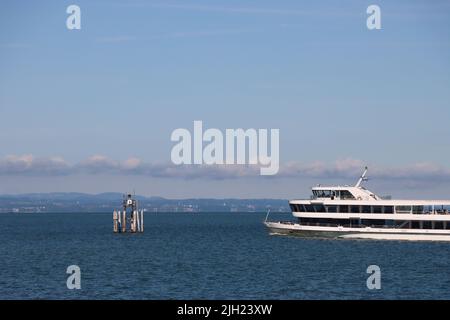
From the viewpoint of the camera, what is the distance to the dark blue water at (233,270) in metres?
53.4

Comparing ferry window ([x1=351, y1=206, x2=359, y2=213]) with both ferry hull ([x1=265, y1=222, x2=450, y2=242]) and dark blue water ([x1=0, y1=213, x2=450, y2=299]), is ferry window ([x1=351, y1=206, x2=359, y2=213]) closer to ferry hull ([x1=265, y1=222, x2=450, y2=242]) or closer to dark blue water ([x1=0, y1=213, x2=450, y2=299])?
ferry hull ([x1=265, y1=222, x2=450, y2=242])

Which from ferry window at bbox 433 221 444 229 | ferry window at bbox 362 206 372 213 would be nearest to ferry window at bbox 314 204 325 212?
ferry window at bbox 362 206 372 213

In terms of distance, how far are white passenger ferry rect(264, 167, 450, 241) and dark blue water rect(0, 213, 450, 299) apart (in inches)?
50.2

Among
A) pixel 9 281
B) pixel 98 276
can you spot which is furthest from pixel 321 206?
pixel 9 281

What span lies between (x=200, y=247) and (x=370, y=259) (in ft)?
94.1

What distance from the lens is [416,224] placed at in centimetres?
8844

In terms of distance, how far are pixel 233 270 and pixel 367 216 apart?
87.4 ft

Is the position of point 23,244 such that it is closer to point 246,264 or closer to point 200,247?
point 200,247

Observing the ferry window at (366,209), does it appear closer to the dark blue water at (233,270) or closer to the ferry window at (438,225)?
the dark blue water at (233,270)

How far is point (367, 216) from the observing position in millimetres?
89188

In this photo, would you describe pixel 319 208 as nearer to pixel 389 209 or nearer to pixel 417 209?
pixel 389 209

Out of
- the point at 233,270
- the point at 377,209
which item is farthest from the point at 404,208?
the point at 233,270

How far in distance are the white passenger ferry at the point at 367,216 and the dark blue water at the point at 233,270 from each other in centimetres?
128

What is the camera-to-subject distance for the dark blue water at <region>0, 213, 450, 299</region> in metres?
53.4
